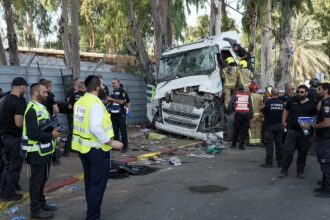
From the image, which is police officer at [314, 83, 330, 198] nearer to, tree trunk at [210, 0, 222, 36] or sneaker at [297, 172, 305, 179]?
sneaker at [297, 172, 305, 179]

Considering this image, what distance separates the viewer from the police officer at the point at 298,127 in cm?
796

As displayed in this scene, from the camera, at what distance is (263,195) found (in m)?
6.92

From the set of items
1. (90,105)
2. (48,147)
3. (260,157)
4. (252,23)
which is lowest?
(260,157)

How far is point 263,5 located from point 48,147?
1814 cm

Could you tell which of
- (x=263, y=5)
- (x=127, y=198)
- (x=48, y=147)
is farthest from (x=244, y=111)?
(x=263, y=5)

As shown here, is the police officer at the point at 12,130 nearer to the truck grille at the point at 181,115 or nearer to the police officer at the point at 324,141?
the police officer at the point at 324,141

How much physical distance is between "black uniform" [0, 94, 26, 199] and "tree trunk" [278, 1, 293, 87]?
16661mm

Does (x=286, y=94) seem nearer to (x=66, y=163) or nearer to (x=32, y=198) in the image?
(x=66, y=163)

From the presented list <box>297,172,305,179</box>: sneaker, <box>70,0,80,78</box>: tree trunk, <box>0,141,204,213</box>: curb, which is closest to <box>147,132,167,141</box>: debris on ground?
<box>0,141,204,213</box>: curb

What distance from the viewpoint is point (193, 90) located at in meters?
13.0

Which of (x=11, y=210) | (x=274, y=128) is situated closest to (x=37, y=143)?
(x=11, y=210)

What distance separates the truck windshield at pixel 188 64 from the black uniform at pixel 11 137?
24.4 ft

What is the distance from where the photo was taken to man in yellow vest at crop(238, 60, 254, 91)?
1300 centimetres

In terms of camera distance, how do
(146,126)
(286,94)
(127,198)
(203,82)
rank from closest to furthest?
(127,198) → (286,94) → (203,82) → (146,126)
